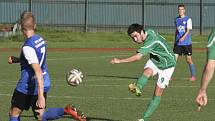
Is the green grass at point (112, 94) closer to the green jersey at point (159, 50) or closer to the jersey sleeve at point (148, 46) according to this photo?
the green jersey at point (159, 50)

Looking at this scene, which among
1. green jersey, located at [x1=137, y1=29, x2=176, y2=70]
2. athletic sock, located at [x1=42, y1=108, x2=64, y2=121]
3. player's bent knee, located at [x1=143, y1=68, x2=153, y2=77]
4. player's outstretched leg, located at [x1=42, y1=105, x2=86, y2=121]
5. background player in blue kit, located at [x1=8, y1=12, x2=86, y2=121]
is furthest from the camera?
player's bent knee, located at [x1=143, y1=68, x2=153, y2=77]

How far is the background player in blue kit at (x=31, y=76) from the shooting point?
29.8 feet

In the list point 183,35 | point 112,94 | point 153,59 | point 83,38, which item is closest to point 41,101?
point 153,59

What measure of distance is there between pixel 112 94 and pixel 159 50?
13.6ft

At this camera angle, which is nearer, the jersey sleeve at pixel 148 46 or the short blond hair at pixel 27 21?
the short blond hair at pixel 27 21

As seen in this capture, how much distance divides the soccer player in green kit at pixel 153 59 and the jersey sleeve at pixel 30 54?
2.58m

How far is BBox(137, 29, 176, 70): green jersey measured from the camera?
1188 cm

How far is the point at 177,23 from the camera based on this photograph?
20.3 meters

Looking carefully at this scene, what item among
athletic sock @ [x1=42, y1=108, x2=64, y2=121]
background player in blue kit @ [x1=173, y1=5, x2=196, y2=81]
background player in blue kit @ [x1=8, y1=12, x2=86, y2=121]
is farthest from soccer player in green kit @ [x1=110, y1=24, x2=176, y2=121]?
background player in blue kit @ [x1=173, y1=5, x2=196, y2=81]

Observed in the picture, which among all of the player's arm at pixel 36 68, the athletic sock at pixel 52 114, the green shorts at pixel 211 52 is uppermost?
the green shorts at pixel 211 52

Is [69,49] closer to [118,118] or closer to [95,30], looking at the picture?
[95,30]

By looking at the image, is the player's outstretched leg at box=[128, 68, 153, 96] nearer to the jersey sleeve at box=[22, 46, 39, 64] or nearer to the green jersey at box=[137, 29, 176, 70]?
the green jersey at box=[137, 29, 176, 70]

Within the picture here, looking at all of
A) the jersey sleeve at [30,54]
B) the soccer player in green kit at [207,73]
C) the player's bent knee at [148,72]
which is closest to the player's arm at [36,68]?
the jersey sleeve at [30,54]

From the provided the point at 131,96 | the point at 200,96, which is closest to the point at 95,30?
the point at 131,96
